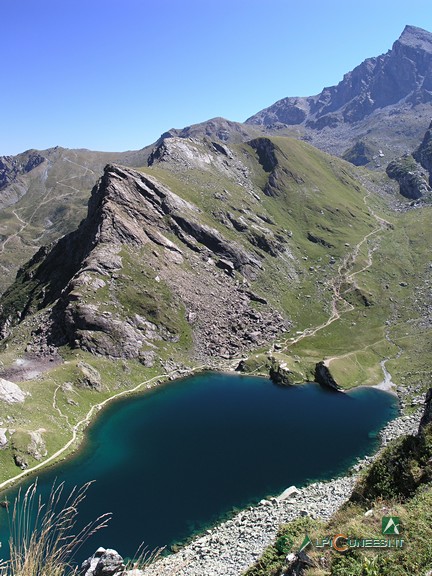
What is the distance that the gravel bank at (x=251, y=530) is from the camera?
44375mm

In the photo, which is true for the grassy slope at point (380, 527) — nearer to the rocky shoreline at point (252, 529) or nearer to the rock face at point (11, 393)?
the rocky shoreline at point (252, 529)

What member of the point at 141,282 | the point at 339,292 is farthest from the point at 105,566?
the point at 339,292

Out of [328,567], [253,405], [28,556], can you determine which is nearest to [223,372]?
[253,405]

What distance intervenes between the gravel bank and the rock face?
5130cm

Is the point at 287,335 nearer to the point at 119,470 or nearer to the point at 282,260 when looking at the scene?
the point at 282,260

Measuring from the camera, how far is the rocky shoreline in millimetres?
44406

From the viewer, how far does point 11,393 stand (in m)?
85.6

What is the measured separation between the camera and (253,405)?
98500 millimetres

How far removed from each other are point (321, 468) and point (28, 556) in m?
68.3

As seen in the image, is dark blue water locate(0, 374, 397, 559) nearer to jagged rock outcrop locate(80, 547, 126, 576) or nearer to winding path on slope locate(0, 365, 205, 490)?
winding path on slope locate(0, 365, 205, 490)

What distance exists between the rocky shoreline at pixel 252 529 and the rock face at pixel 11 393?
51348mm

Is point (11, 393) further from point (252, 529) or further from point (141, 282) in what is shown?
point (141, 282)

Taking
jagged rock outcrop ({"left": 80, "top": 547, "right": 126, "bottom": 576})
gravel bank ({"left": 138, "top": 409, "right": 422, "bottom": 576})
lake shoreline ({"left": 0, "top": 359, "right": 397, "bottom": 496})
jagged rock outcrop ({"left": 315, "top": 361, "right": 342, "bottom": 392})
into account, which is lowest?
jagged rock outcrop ({"left": 315, "top": 361, "right": 342, "bottom": 392})

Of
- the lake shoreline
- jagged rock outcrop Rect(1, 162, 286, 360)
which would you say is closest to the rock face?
the lake shoreline
